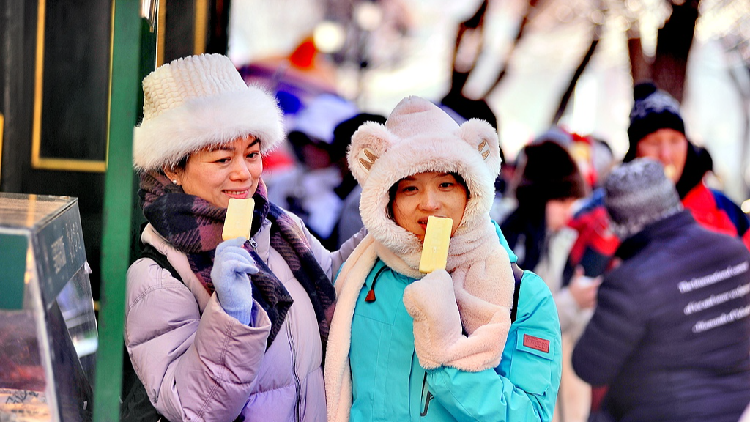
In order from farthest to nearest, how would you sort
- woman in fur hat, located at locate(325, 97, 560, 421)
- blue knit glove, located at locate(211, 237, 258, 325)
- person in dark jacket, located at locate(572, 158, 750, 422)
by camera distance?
1. person in dark jacket, located at locate(572, 158, 750, 422)
2. woman in fur hat, located at locate(325, 97, 560, 421)
3. blue knit glove, located at locate(211, 237, 258, 325)

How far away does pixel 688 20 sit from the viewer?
379 cm

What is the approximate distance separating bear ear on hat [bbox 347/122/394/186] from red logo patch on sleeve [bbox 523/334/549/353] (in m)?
0.74

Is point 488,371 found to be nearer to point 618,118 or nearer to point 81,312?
point 81,312

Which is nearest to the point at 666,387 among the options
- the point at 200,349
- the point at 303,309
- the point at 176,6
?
the point at 303,309

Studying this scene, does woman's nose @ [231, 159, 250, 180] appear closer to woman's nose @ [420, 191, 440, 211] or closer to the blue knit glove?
the blue knit glove

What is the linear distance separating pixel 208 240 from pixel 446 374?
82 centimetres

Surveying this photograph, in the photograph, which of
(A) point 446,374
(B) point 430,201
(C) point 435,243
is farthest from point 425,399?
(B) point 430,201

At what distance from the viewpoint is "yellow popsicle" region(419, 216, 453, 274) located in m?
2.01

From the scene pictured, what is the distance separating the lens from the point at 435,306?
6.33 feet

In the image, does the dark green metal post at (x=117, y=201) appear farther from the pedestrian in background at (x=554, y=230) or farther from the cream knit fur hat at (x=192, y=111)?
the pedestrian in background at (x=554, y=230)

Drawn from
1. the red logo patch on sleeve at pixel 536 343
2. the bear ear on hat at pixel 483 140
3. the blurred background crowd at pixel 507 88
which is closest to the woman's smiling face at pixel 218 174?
the bear ear on hat at pixel 483 140

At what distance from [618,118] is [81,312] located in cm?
303

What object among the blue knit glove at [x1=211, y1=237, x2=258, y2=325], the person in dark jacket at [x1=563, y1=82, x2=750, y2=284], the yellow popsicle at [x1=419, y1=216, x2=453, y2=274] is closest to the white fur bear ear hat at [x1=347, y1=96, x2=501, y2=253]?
the yellow popsicle at [x1=419, y1=216, x2=453, y2=274]

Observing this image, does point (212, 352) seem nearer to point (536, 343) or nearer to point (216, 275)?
point (216, 275)
